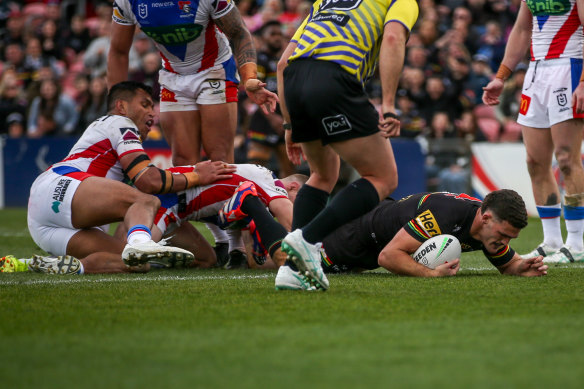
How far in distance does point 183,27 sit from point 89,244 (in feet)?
5.91

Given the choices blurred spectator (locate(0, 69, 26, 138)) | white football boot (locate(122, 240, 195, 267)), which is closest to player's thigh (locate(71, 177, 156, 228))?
white football boot (locate(122, 240, 195, 267))

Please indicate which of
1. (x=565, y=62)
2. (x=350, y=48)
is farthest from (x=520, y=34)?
(x=350, y=48)

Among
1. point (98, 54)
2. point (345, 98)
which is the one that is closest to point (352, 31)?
point (345, 98)

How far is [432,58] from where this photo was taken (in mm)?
14758

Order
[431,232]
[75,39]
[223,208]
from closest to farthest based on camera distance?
[431,232], [223,208], [75,39]

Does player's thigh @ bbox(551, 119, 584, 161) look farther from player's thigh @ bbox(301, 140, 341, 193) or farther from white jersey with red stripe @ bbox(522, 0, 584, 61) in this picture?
player's thigh @ bbox(301, 140, 341, 193)

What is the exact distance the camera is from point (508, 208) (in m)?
4.96

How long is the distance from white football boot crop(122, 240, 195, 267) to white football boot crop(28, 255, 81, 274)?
2.10 feet

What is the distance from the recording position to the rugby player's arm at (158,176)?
5930mm

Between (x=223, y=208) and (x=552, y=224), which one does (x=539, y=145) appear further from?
(x=223, y=208)

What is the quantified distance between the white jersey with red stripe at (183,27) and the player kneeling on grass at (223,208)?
1012mm

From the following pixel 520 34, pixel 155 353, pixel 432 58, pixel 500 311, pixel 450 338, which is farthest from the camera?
pixel 432 58

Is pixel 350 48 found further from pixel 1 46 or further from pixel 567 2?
pixel 1 46

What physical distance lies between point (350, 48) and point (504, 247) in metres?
1.64
